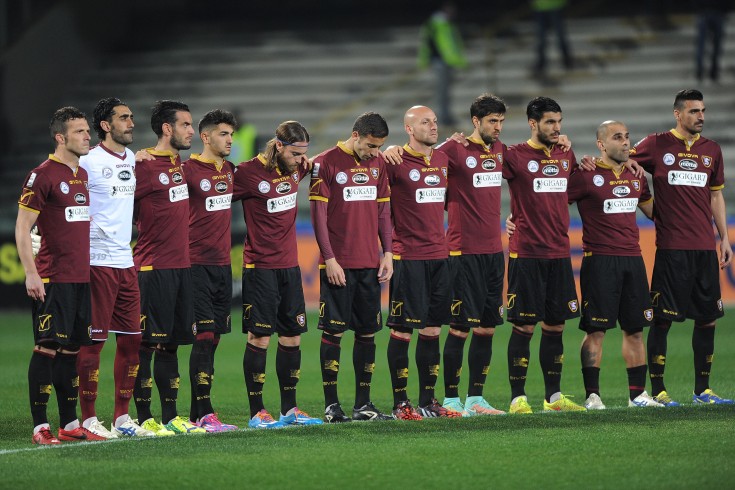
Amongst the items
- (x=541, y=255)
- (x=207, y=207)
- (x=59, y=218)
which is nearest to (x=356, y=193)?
(x=207, y=207)

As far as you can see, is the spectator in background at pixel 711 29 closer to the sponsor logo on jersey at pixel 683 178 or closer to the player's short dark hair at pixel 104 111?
the sponsor logo on jersey at pixel 683 178

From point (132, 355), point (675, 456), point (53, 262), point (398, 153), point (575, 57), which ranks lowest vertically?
point (675, 456)

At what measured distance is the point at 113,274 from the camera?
909cm

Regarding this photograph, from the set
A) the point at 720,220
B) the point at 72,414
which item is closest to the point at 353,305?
the point at 72,414

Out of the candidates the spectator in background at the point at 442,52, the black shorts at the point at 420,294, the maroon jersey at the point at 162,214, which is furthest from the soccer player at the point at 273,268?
the spectator in background at the point at 442,52

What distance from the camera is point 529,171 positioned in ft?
33.8

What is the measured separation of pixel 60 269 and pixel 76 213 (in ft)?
1.36

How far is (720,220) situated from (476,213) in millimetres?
2213

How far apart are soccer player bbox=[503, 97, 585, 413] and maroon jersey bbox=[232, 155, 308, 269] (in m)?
1.90

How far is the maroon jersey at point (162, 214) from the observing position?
364 inches

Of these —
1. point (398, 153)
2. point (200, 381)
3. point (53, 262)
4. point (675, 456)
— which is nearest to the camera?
point (675, 456)

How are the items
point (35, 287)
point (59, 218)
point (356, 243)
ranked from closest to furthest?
point (35, 287), point (59, 218), point (356, 243)

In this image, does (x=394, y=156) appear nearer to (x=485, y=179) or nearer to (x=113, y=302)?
(x=485, y=179)

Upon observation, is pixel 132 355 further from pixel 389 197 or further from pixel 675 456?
pixel 675 456
